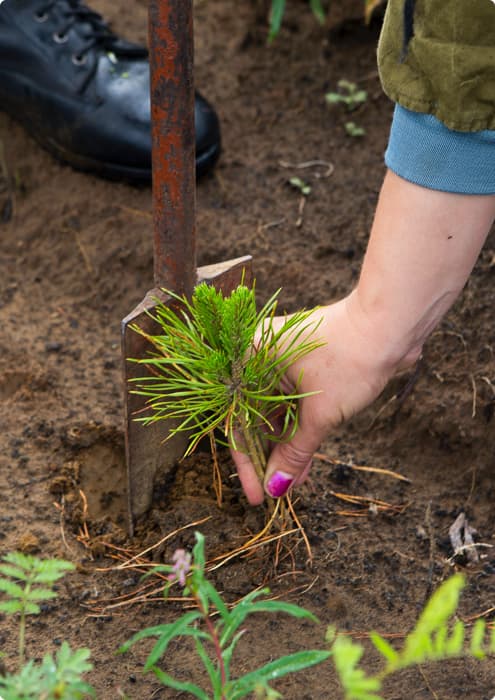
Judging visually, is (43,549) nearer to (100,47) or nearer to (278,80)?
(100,47)

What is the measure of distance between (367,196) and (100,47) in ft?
2.88

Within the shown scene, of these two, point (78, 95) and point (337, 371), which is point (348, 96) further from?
point (337, 371)

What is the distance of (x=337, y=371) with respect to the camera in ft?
4.43

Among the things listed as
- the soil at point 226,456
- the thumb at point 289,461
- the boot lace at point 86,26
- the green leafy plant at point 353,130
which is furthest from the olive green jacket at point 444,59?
the boot lace at point 86,26

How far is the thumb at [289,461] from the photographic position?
1443 mm

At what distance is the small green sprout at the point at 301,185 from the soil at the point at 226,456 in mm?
15

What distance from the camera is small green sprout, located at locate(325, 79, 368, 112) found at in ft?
8.52

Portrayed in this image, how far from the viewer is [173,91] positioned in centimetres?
140

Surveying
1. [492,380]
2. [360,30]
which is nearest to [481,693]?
[492,380]

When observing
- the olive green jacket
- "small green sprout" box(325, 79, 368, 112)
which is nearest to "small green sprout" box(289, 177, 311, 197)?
"small green sprout" box(325, 79, 368, 112)

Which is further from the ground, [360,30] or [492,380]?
[360,30]

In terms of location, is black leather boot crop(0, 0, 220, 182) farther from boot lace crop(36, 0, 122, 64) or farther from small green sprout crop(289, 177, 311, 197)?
small green sprout crop(289, 177, 311, 197)

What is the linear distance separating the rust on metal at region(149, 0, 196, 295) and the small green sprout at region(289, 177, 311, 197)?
0.91 m

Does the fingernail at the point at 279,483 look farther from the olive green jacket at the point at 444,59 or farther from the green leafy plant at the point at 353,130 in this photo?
the green leafy plant at the point at 353,130
